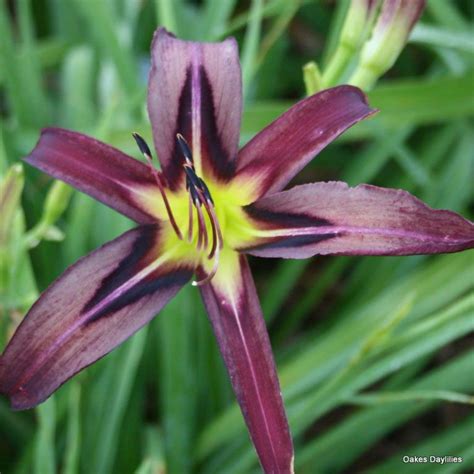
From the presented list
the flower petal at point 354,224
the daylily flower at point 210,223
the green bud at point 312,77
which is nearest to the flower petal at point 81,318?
the daylily flower at point 210,223

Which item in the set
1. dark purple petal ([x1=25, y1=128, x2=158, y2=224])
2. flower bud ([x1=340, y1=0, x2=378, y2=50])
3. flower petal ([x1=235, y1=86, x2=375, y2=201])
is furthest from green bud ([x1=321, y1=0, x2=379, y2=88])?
dark purple petal ([x1=25, y1=128, x2=158, y2=224])

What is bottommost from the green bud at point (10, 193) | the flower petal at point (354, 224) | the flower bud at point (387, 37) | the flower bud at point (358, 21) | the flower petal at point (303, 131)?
the flower petal at point (354, 224)

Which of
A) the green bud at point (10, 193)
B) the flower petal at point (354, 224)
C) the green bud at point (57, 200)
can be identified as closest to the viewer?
the flower petal at point (354, 224)

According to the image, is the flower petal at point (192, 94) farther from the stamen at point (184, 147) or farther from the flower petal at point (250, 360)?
the flower petal at point (250, 360)

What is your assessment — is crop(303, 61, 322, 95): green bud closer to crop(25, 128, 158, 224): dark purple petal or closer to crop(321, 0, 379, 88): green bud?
crop(321, 0, 379, 88): green bud

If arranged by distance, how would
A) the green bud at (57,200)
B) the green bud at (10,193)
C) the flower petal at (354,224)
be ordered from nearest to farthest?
1. the flower petal at (354,224)
2. the green bud at (10,193)
3. the green bud at (57,200)

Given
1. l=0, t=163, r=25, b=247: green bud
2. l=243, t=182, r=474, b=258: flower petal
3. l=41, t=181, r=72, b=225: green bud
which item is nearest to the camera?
l=243, t=182, r=474, b=258: flower petal
